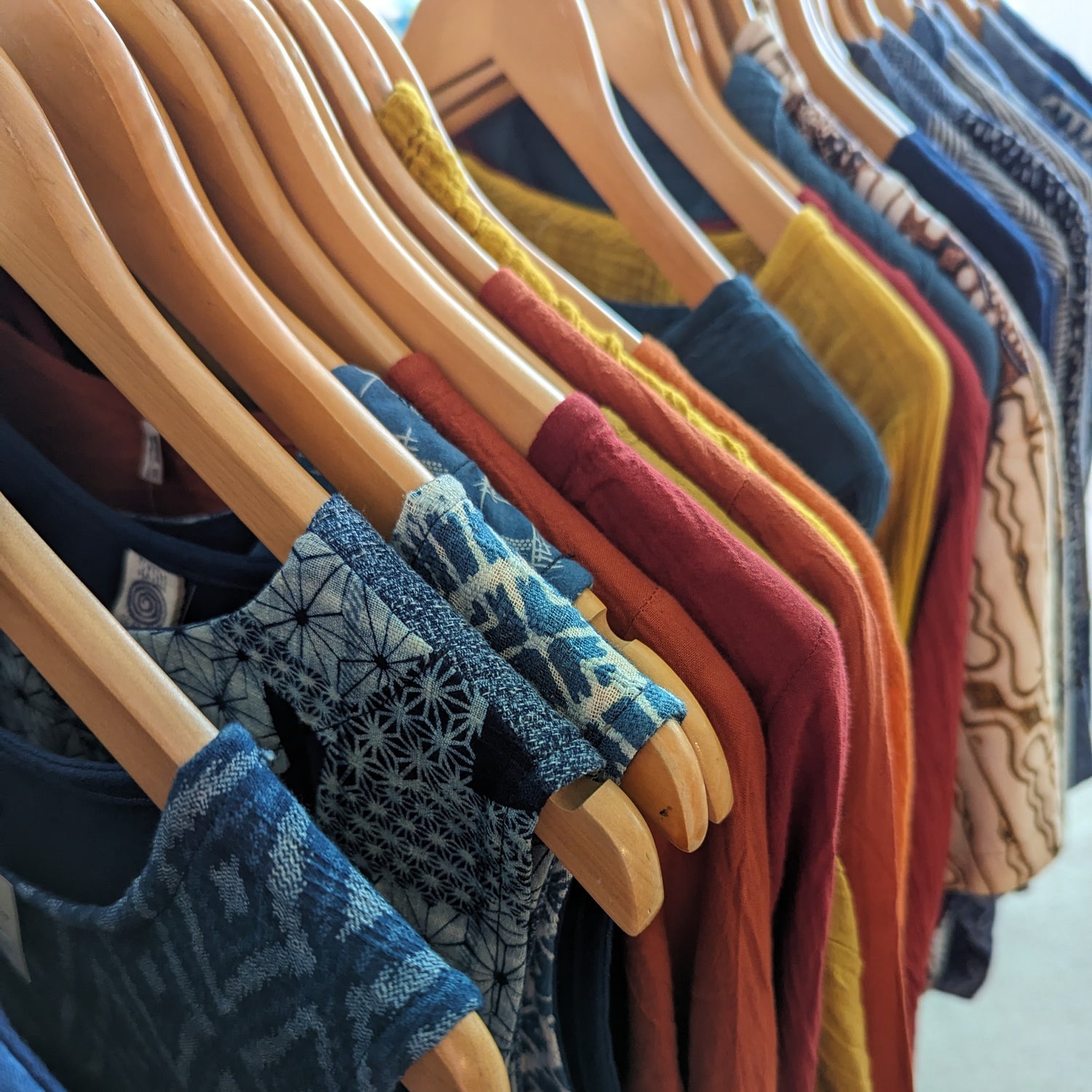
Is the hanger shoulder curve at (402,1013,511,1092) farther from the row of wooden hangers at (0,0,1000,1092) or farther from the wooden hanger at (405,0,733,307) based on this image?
the wooden hanger at (405,0,733,307)

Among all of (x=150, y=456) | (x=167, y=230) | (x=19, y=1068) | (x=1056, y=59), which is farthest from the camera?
(x=1056, y=59)

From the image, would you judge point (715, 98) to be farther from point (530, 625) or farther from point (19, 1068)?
point (19, 1068)

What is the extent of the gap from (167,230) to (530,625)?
0.73ft

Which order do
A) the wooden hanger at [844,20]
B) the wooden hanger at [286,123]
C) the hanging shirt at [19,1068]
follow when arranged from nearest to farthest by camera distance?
the hanging shirt at [19,1068] → the wooden hanger at [286,123] → the wooden hanger at [844,20]

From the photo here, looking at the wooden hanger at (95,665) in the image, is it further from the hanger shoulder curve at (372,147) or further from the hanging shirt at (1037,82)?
the hanging shirt at (1037,82)

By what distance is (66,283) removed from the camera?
32 cm

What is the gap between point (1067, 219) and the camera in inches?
25.0

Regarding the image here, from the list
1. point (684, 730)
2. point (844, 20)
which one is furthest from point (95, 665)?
point (844, 20)

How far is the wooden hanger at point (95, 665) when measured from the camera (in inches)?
11.3

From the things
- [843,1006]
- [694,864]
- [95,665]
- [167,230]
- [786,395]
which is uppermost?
[167,230]

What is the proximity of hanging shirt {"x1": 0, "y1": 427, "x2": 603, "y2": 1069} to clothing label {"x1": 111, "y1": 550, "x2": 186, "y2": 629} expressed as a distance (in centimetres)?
1

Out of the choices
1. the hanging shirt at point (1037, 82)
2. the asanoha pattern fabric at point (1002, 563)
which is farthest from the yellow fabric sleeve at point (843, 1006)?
the hanging shirt at point (1037, 82)

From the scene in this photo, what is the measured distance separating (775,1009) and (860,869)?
74 millimetres

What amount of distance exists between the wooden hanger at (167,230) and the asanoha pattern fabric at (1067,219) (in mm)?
573
